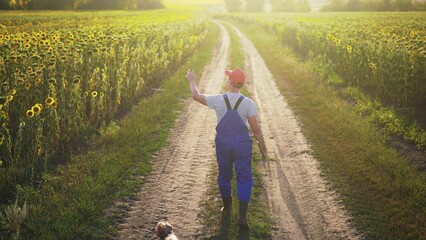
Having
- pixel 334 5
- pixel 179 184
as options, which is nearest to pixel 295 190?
pixel 179 184

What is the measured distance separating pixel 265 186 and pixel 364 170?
6.79 ft

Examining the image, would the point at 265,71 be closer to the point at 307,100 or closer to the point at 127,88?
the point at 307,100

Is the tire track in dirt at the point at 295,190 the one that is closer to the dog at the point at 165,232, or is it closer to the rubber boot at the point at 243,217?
the rubber boot at the point at 243,217

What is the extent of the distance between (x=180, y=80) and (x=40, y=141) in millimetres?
8885

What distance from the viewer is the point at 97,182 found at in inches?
259

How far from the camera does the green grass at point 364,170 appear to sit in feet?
18.2

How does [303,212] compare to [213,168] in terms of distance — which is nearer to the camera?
[303,212]

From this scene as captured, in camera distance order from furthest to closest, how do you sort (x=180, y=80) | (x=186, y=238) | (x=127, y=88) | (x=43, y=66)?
(x=180, y=80)
(x=127, y=88)
(x=43, y=66)
(x=186, y=238)

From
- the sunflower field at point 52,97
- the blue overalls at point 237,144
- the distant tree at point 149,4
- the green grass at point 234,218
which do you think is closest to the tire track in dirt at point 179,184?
the green grass at point 234,218

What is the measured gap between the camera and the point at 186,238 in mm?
5215

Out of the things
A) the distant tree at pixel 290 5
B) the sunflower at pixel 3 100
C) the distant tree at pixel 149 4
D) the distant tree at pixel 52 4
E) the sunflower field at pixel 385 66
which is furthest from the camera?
the distant tree at pixel 290 5

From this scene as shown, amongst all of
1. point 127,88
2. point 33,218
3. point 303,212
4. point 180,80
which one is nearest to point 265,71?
point 180,80

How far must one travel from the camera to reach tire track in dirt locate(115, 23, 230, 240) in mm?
5477

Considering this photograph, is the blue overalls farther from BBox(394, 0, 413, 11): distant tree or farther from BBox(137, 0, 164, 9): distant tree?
BBox(137, 0, 164, 9): distant tree
